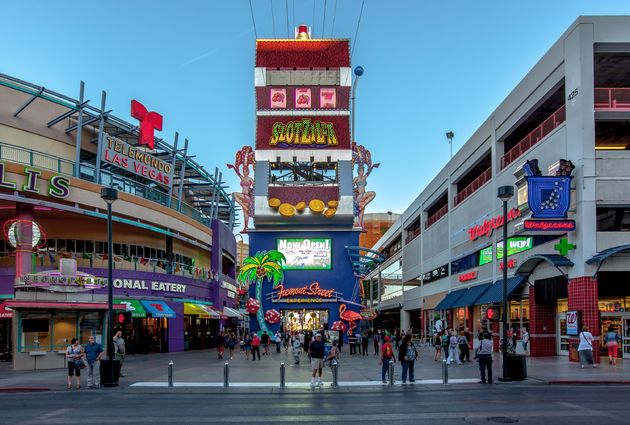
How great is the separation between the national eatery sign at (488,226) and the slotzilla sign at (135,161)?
816 inches

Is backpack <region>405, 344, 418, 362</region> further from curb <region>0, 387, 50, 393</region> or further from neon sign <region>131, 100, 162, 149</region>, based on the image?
neon sign <region>131, 100, 162, 149</region>

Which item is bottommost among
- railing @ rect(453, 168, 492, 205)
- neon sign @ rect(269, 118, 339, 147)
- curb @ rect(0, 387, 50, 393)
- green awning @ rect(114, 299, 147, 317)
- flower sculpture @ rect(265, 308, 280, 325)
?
flower sculpture @ rect(265, 308, 280, 325)

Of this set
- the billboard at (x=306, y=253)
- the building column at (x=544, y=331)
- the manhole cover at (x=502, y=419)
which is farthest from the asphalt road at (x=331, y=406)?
the billboard at (x=306, y=253)

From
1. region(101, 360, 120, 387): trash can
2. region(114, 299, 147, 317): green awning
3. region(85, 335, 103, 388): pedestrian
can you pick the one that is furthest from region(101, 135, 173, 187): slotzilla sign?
region(101, 360, 120, 387): trash can

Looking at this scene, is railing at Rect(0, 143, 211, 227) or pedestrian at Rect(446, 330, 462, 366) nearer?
pedestrian at Rect(446, 330, 462, 366)

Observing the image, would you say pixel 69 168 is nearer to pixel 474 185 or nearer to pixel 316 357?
pixel 316 357

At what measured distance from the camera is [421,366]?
30.0m

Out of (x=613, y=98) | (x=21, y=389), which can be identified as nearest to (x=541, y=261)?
(x=613, y=98)

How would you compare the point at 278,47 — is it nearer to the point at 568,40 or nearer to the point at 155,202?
the point at 155,202

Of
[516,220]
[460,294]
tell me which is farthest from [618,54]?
[460,294]

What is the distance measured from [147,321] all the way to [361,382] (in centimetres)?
2455

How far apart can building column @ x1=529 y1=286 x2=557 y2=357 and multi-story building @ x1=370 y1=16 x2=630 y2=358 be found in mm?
49

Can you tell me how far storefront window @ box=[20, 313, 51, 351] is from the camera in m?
29.2

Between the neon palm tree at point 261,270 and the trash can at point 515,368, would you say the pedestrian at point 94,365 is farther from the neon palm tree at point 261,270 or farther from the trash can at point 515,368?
the neon palm tree at point 261,270
